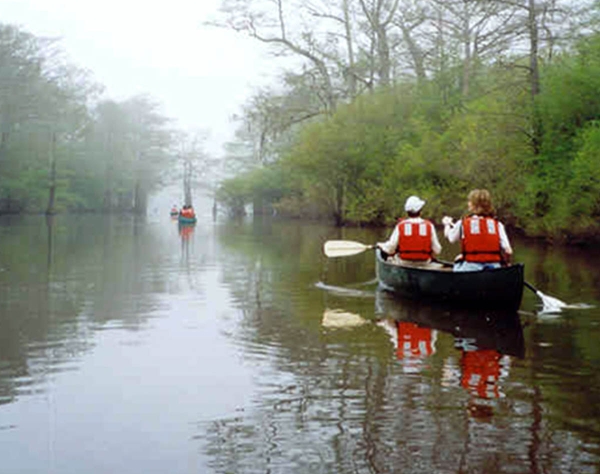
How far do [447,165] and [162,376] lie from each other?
1013 inches

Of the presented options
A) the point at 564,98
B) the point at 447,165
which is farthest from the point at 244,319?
the point at 447,165

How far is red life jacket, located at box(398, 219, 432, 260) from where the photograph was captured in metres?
11.9

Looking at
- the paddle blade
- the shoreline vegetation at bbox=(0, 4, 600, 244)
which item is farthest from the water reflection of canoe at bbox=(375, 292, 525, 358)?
the shoreline vegetation at bbox=(0, 4, 600, 244)

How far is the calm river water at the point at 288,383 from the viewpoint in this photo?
449 centimetres

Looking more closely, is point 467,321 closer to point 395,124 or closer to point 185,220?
point 395,124

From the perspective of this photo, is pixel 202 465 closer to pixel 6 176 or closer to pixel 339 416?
pixel 339 416

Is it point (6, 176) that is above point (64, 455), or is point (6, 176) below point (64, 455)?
above

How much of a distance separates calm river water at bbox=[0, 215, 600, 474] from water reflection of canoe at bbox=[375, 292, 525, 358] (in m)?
0.04

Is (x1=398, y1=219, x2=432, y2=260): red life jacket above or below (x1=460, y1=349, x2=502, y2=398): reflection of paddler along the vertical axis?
above

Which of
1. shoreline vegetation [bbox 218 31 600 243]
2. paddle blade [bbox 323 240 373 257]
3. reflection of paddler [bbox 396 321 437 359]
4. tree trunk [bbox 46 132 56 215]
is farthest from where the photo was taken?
tree trunk [bbox 46 132 56 215]

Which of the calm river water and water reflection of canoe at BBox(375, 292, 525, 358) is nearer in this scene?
the calm river water

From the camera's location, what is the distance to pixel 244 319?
31.8ft

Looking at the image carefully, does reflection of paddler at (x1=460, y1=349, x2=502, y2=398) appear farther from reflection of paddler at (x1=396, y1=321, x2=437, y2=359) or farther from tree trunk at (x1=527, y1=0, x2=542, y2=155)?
tree trunk at (x1=527, y1=0, x2=542, y2=155)

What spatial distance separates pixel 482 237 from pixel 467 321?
1.21 meters
